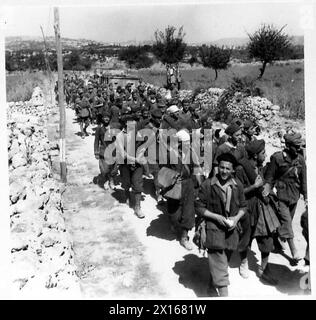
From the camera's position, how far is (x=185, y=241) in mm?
5836

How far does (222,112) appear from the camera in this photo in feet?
50.8

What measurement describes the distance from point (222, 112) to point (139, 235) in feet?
33.0

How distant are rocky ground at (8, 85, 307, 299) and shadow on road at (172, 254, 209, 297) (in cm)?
1

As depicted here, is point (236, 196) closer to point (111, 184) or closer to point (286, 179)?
point (286, 179)

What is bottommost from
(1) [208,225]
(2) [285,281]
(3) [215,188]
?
(2) [285,281]

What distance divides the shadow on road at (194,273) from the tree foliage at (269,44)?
1624cm

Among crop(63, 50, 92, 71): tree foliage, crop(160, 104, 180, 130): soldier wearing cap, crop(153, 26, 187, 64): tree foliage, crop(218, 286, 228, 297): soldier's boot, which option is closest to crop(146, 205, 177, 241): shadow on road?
crop(160, 104, 180, 130): soldier wearing cap

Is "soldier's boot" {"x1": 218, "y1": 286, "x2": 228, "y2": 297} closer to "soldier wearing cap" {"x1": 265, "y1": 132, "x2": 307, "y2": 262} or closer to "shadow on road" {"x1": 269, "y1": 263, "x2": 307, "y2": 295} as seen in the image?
"shadow on road" {"x1": 269, "y1": 263, "x2": 307, "y2": 295}

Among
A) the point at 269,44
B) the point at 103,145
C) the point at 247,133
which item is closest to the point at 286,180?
the point at 247,133

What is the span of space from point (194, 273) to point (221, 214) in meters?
1.35
